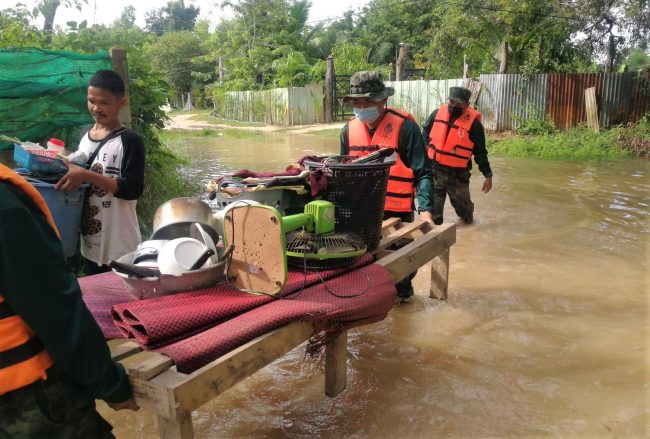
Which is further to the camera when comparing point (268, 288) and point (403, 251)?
point (403, 251)

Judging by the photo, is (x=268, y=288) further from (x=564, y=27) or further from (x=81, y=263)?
(x=564, y=27)

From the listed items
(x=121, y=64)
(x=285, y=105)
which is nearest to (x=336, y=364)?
(x=121, y=64)

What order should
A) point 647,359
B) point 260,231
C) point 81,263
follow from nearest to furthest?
point 260,231, point 647,359, point 81,263

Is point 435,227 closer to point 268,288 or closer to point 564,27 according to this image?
point 268,288

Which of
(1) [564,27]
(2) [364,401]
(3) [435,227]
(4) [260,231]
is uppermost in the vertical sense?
(1) [564,27]

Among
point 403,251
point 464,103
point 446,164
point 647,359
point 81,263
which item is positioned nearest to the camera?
point 403,251

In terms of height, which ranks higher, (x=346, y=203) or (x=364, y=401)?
(x=346, y=203)

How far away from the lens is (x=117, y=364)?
1694 mm

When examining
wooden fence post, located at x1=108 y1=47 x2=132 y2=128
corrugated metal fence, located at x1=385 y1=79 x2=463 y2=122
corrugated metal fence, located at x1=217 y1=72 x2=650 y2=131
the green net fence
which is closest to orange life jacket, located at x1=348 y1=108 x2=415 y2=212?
wooden fence post, located at x1=108 y1=47 x2=132 y2=128

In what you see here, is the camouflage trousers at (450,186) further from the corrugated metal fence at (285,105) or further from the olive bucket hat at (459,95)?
the corrugated metal fence at (285,105)

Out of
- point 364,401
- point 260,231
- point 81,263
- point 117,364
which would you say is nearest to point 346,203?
point 260,231

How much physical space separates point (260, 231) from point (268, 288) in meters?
0.25

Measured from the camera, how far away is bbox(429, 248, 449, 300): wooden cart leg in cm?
433

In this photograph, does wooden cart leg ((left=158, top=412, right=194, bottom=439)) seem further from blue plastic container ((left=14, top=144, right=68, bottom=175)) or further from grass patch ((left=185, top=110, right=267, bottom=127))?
grass patch ((left=185, top=110, right=267, bottom=127))
